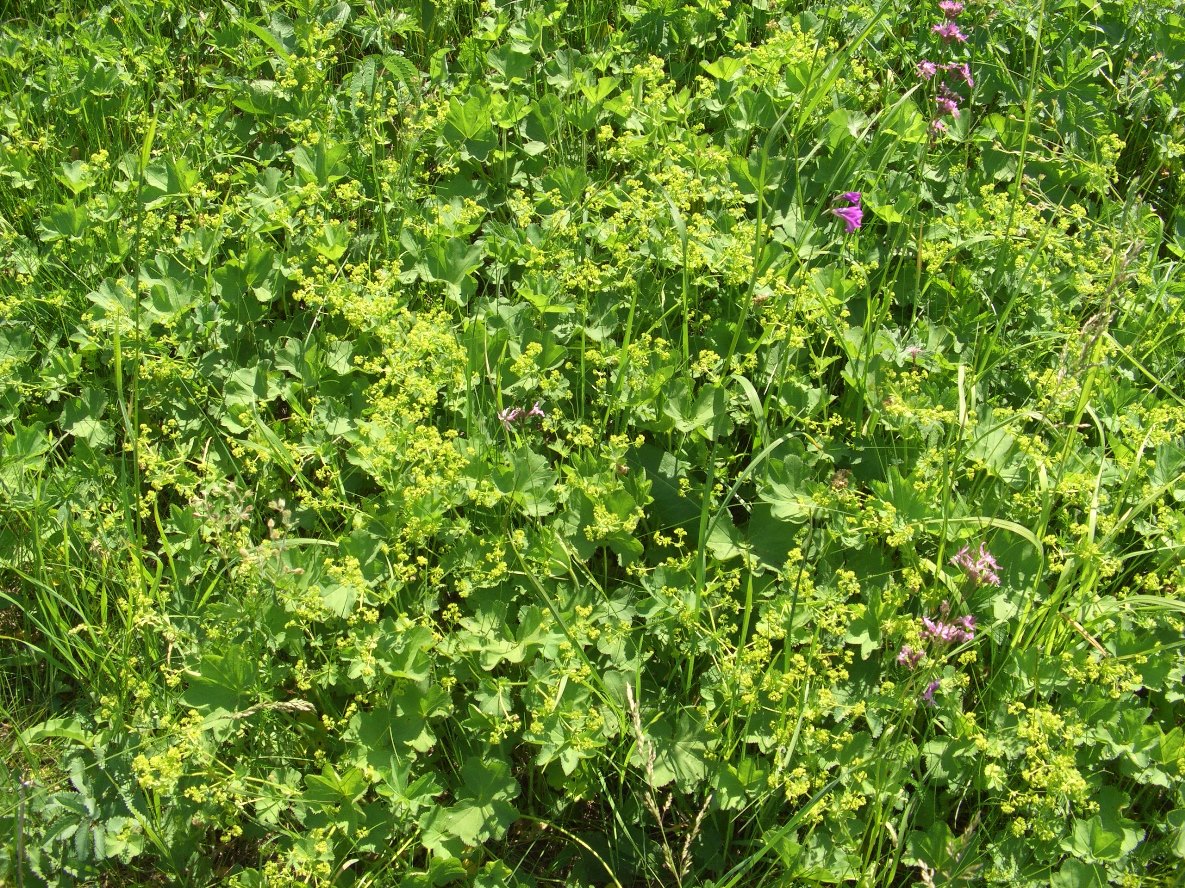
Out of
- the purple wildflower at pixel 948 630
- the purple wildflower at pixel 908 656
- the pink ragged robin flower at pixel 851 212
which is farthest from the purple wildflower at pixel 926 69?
the purple wildflower at pixel 908 656

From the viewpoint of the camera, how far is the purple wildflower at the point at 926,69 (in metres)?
3.87

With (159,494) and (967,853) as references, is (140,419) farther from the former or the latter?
(967,853)

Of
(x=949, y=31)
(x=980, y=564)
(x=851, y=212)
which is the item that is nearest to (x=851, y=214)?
(x=851, y=212)

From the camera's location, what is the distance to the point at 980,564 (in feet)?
8.95

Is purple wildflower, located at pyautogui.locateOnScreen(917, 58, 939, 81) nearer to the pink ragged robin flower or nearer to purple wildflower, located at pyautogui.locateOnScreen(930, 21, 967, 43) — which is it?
purple wildflower, located at pyautogui.locateOnScreen(930, 21, 967, 43)

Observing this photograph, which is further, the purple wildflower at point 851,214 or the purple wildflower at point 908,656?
the purple wildflower at point 851,214

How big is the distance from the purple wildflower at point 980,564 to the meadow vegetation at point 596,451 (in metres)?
0.04

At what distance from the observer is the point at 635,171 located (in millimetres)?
3986

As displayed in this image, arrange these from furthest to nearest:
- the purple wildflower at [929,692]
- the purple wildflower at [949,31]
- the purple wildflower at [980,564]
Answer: the purple wildflower at [949,31] < the purple wildflower at [929,692] < the purple wildflower at [980,564]

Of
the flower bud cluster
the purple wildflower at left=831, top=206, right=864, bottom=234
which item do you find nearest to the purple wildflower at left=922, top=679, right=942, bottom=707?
the purple wildflower at left=831, top=206, right=864, bottom=234

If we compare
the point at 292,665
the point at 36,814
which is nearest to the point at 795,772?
the point at 292,665

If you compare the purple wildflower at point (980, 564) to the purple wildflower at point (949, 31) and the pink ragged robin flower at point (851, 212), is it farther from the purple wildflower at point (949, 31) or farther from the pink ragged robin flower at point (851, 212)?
the purple wildflower at point (949, 31)

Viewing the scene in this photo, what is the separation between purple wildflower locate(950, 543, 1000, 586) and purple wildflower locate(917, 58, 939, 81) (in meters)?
1.91

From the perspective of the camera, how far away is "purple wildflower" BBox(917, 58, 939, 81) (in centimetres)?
387
